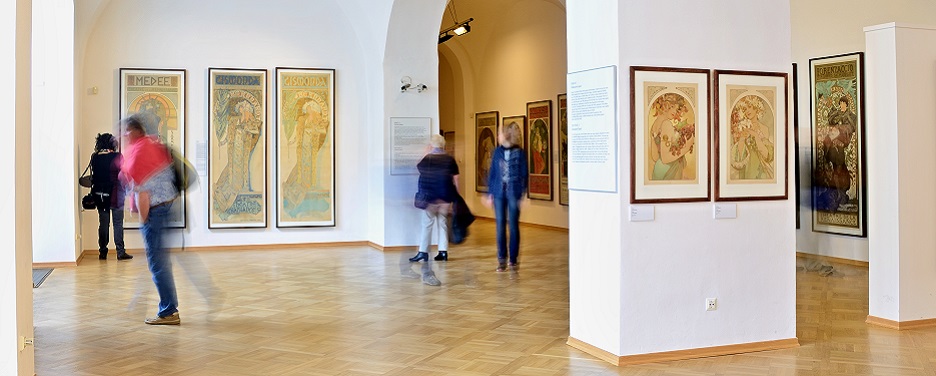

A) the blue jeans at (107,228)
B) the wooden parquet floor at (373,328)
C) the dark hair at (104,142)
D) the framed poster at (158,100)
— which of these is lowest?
the wooden parquet floor at (373,328)

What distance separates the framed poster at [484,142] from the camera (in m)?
19.2

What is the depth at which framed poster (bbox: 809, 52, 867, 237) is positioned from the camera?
11102 mm

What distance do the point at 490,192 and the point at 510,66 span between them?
838cm

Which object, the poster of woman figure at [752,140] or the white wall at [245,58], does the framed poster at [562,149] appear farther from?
the poster of woman figure at [752,140]

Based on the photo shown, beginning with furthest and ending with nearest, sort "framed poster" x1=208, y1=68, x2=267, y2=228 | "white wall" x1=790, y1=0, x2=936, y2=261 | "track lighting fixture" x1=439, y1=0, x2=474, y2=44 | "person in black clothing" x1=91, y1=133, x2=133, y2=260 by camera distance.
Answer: "track lighting fixture" x1=439, y1=0, x2=474, y2=44, "framed poster" x1=208, y1=68, x2=267, y2=228, "person in black clothing" x1=91, y1=133, x2=133, y2=260, "white wall" x1=790, y1=0, x2=936, y2=261

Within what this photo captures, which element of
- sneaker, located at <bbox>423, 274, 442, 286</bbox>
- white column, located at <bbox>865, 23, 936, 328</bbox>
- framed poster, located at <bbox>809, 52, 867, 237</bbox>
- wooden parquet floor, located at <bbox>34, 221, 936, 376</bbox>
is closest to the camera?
wooden parquet floor, located at <bbox>34, 221, 936, 376</bbox>

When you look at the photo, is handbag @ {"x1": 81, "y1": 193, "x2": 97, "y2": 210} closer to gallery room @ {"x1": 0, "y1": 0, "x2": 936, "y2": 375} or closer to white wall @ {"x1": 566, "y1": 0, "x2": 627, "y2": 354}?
gallery room @ {"x1": 0, "y1": 0, "x2": 936, "y2": 375}

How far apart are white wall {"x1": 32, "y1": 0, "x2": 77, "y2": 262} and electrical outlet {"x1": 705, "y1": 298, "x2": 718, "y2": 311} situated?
864 cm

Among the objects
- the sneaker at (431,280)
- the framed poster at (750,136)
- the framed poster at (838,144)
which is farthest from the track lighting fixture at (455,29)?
Result: the framed poster at (750,136)

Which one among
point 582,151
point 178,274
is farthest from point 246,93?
point 582,151

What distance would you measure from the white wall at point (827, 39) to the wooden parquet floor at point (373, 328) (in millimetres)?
718

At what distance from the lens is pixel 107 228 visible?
41.0 feet

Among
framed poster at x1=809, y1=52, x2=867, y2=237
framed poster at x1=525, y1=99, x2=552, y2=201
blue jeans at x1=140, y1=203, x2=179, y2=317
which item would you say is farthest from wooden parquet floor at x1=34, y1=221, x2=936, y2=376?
framed poster at x1=525, y1=99, x2=552, y2=201
